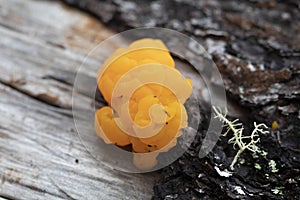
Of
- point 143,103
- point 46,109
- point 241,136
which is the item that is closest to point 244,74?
point 241,136

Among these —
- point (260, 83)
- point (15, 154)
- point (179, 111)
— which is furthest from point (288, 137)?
point (15, 154)

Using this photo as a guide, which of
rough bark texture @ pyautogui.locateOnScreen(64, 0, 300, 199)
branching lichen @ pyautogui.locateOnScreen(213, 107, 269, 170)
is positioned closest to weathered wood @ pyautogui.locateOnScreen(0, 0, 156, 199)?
rough bark texture @ pyautogui.locateOnScreen(64, 0, 300, 199)

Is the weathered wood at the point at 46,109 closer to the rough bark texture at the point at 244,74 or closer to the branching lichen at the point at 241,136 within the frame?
the rough bark texture at the point at 244,74

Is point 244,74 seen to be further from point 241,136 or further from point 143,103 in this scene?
point 143,103

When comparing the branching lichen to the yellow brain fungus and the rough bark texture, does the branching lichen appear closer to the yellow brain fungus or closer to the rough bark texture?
the rough bark texture

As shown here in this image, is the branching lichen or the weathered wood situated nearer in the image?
the branching lichen

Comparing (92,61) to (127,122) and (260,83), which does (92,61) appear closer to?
(127,122)
